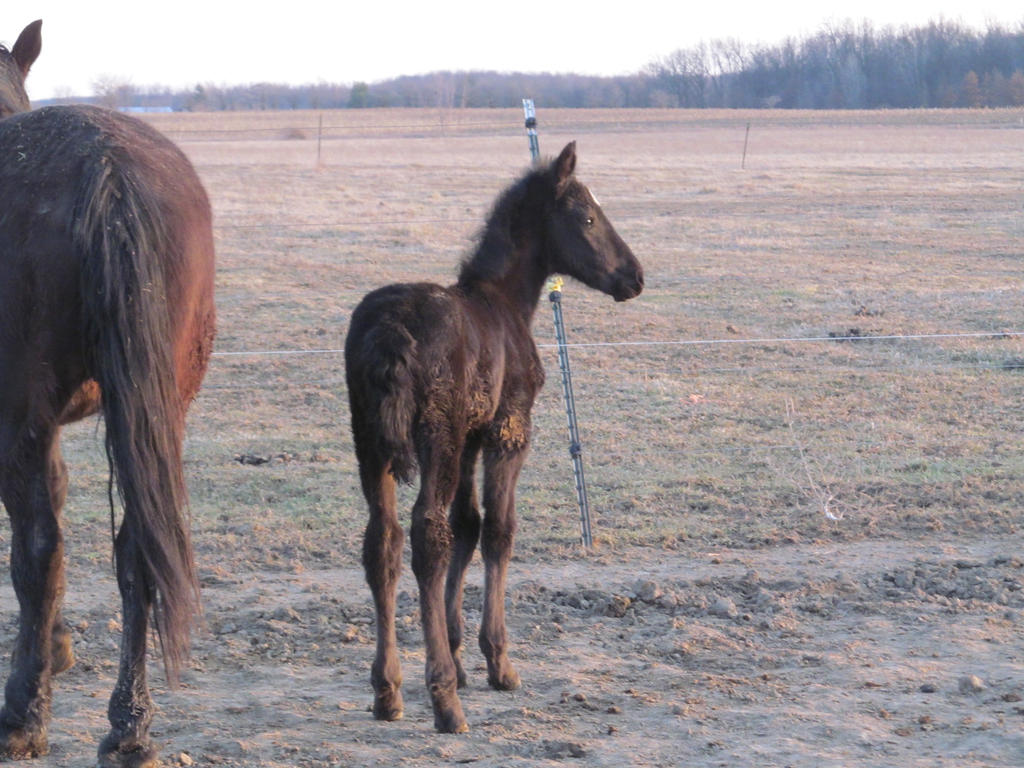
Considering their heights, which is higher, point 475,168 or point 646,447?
point 475,168

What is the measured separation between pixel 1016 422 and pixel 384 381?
5.79 metres

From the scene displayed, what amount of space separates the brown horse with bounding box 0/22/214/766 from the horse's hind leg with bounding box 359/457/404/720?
30.6 inches

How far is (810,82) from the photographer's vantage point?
45.2 m

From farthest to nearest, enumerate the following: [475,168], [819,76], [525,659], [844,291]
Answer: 1. [819,76]
2. [475,168]
3. [844,291]
4. [525,659]

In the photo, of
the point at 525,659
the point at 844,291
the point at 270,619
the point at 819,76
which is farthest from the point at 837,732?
the point at 819,76

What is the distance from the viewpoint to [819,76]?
45000 millimetres

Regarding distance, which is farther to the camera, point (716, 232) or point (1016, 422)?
point (716, 232)

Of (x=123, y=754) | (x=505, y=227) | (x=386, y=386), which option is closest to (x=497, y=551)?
(x=386, y=386)

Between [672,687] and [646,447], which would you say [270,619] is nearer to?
[672,687]

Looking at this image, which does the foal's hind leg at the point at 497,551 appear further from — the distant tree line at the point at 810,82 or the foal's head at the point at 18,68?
the distant tree line at the point at 810,82

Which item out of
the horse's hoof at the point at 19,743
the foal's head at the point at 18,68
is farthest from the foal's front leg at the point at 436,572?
the foal's head at the point at 18,68

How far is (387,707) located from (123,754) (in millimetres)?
947

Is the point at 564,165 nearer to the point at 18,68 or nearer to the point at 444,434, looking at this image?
the point at 444,434

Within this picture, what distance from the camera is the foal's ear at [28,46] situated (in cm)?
557
